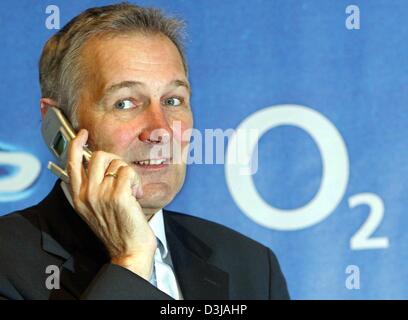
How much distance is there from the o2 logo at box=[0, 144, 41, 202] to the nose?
239 mm

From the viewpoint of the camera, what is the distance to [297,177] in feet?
5.00

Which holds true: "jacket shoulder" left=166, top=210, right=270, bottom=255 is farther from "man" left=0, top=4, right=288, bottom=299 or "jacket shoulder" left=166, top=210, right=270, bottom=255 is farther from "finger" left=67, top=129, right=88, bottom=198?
"finger" left=67, top=129, right=88, bottom=198

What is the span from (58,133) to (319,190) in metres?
0.54

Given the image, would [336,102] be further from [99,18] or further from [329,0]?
[99,18]

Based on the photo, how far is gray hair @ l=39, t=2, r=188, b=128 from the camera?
4.54ft

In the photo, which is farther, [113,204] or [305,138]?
[305,138]

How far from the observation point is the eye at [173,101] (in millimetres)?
1419

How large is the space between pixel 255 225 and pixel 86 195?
1.34 feet

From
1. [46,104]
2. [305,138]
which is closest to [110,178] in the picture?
[46,104]

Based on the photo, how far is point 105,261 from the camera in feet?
4.45

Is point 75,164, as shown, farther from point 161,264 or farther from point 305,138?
point 305,138

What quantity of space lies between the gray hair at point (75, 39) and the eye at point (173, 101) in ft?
0.43

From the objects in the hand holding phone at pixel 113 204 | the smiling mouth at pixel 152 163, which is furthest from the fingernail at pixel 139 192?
the smiling mouth at pixel 152 163

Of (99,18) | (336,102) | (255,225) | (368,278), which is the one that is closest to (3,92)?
(99,18)
